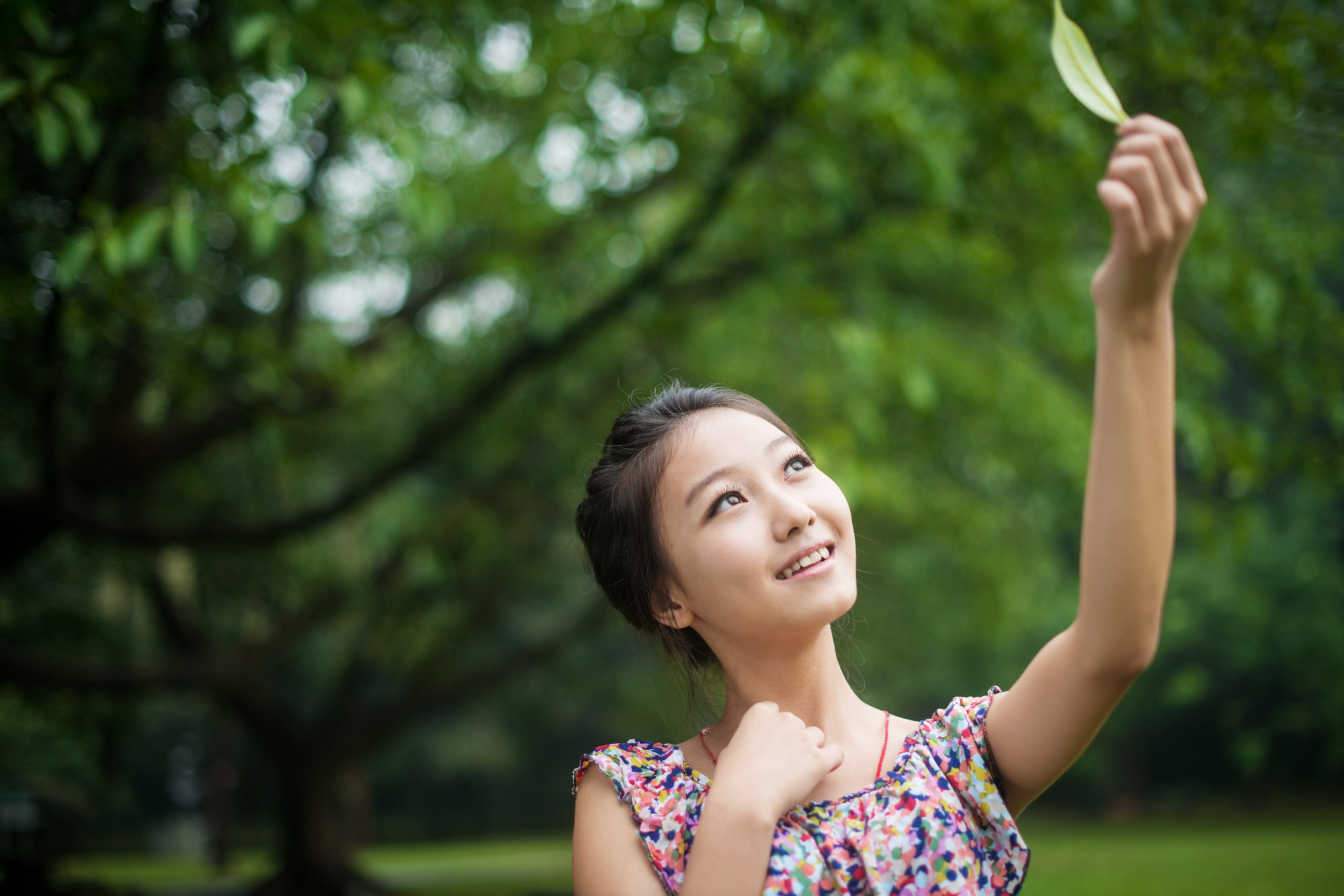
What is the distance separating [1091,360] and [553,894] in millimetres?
4094

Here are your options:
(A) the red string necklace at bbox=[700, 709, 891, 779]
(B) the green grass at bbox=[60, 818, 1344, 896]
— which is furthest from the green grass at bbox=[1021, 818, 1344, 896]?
(A) the red string necklace at bbox=[700, 709, 891, 779]

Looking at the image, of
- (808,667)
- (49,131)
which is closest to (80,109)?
(49,131)

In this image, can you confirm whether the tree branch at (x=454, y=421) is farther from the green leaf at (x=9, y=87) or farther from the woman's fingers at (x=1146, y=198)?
the woman's fingers at (x=1146, y=198)

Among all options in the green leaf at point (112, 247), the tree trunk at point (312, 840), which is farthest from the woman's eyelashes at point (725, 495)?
the tree trunk at point (312, 840)

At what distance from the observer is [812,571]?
1387 millimetres

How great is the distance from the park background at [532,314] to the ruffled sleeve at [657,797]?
1.06ft

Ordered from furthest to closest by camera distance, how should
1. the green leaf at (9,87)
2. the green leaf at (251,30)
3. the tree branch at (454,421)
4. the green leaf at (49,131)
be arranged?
1. the tree branch at (454,421)
2. the green leaf at (251,30)
3. the green leaf at (49,131)
4. the green leaf at (9,87)

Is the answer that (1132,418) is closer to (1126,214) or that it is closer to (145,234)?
(1126,214)

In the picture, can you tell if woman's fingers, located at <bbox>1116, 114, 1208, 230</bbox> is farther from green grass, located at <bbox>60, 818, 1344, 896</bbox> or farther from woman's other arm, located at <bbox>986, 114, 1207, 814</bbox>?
green grass, located at <bbox>60, 818, 1344, 896</bbox>

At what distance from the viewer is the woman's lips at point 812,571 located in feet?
4.55

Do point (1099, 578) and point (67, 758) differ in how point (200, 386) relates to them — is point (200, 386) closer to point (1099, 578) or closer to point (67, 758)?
point (1099, 578)

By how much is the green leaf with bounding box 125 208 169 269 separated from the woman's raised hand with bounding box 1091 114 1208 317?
2449mm

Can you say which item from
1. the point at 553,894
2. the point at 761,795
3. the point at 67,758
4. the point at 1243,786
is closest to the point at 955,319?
the point at 553,894

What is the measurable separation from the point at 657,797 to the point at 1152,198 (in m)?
1.00
